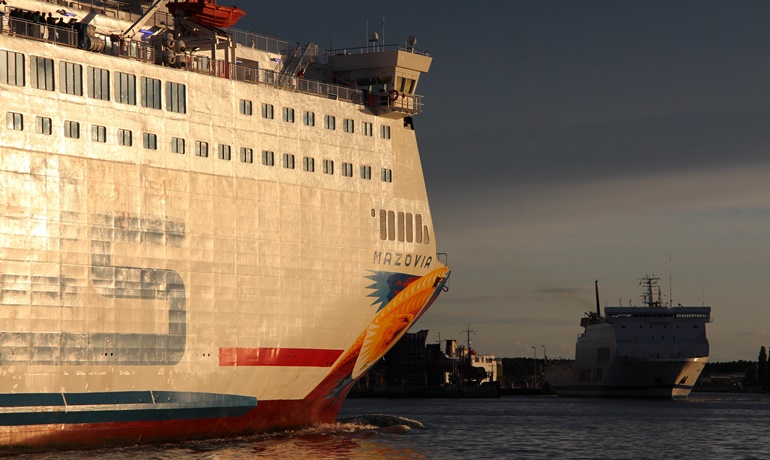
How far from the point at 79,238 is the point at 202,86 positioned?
29.5 ft

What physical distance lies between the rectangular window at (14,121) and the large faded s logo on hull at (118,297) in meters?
4.25

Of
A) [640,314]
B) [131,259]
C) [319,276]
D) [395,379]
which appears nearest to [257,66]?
[319,276]

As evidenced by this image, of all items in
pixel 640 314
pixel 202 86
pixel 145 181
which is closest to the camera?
pixel 145 181

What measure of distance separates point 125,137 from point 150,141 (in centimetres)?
112

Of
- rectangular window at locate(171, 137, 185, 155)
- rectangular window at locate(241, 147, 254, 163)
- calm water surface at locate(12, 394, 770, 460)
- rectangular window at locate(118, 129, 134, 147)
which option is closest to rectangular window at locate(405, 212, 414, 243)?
calm water surface at locate(12, 394, 770, 460)

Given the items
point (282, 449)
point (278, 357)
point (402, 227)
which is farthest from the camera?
point (402, 227)

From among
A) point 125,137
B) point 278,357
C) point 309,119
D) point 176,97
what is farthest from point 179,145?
point 278,357

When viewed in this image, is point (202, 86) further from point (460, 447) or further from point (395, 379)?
point (395, 379)

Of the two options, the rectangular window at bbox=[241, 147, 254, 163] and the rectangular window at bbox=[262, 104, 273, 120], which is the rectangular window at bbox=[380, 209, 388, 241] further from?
the rectangular window at bbox=[241, 147, 254, 163]

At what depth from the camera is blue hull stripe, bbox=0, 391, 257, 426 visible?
39.0m

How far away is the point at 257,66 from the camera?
52.3m

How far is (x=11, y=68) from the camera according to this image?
1577 inches

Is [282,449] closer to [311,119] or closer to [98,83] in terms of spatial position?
[311,119]

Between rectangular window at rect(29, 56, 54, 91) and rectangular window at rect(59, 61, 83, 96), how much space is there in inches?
15.6
